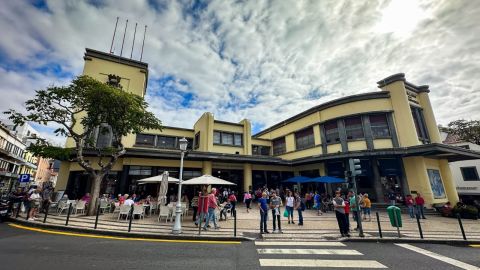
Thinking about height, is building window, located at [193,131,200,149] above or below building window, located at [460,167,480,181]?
above

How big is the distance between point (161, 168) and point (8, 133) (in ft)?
127

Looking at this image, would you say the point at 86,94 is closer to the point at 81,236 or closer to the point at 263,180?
the point at 81,236

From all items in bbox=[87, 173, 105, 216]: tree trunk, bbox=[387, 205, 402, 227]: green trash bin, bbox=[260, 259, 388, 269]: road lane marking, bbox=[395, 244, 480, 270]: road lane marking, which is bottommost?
bbox=[395, 244, 480, 270]: road lane marking

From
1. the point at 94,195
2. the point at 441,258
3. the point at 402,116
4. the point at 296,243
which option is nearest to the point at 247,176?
the point at 94,195

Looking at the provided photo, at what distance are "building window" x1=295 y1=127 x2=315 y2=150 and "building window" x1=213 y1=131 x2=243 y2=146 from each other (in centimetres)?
694

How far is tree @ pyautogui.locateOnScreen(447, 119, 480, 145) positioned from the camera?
24.8 meters

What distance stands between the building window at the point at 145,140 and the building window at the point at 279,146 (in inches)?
622

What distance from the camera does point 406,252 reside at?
6887 mm

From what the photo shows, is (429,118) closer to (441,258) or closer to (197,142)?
(441,258)

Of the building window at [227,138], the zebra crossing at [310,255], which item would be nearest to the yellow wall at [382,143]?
the building window at [227,138]

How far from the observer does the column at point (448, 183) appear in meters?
18.8

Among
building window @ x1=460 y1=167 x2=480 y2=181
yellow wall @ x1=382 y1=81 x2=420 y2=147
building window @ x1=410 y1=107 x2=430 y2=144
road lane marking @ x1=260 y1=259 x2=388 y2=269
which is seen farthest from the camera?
building window @ x1=460 y1=167 x2=480 y2=181

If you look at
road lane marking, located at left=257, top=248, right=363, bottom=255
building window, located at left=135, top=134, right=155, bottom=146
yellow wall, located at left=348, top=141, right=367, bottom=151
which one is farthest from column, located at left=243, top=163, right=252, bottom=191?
road lane marking, located at left=257, top=248, right=363, bottom=255

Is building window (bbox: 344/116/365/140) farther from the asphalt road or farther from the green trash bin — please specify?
the asphalt road
